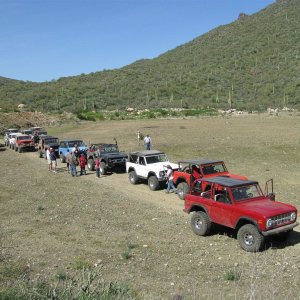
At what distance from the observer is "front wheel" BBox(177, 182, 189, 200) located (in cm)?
1516

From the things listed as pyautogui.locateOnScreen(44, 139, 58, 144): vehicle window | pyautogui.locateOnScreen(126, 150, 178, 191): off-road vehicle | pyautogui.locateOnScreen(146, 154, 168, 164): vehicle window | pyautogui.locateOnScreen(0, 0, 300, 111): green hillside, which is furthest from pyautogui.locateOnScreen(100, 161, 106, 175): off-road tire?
pyautogui.locateOnScreen(0, 0, 300, 111): green hillside

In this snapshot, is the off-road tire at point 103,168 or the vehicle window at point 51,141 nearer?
the off-road tire at point 103,168

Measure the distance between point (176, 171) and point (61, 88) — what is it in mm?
77745

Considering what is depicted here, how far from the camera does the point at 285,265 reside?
365 inches

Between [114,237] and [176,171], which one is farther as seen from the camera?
[176,171]

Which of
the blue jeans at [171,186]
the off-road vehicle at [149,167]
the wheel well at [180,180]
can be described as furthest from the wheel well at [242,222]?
the off-road vehicle at [149,167]

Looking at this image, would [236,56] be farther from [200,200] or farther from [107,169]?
[200,200]

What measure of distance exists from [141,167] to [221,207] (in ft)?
25.3

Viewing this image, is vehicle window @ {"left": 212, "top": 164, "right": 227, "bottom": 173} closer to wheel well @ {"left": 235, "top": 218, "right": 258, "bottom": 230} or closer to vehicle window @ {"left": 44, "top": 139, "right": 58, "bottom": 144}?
wheel well @ {"left": 235, "top": 218, "right": 258, "bottom": 230}

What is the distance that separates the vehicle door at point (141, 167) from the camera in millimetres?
17922

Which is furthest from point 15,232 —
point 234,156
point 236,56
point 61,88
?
point 236,56

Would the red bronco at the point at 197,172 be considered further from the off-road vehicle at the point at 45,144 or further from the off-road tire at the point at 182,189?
the off-road vehicle at the point at 45,144

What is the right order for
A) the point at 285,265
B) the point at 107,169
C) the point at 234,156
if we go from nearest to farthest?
the point at 285,265 → the point at 107,169 → the point at 234,156

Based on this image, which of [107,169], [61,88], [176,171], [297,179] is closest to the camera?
[176,171]
